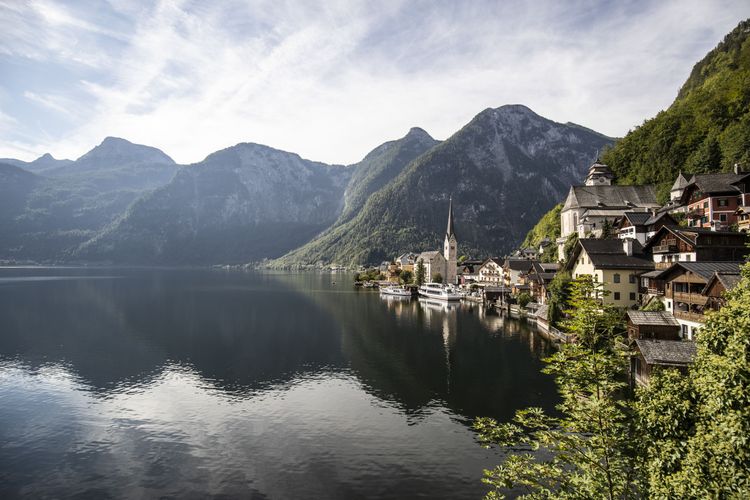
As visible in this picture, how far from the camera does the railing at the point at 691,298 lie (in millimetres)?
44125

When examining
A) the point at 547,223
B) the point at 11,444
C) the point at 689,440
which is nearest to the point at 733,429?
the point at 689,440

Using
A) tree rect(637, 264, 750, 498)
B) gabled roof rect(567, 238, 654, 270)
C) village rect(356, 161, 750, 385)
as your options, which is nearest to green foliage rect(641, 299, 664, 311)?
village rect(356, 161, 750, 385)

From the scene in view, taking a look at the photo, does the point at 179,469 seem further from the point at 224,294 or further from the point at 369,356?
the point at 224,294

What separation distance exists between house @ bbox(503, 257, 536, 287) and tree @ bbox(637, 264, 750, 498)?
107 meters

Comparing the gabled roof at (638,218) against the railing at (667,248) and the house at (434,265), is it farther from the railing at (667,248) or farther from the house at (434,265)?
the house at (434,265)

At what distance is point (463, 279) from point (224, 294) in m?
95.7

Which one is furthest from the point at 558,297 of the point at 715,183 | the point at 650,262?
the point at 715,183

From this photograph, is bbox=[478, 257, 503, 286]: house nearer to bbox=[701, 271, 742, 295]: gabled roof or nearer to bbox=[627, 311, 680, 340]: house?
bbox=[627, 311, 680, 340]: house

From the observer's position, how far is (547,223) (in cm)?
15200

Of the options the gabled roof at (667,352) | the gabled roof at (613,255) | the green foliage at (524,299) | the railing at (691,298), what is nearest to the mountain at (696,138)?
the green foliage at (524,299)

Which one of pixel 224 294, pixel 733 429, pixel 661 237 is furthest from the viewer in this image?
pixel 224 294

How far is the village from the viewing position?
43156 mm

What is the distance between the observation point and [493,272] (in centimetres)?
14462

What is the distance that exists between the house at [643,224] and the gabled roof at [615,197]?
100ft
